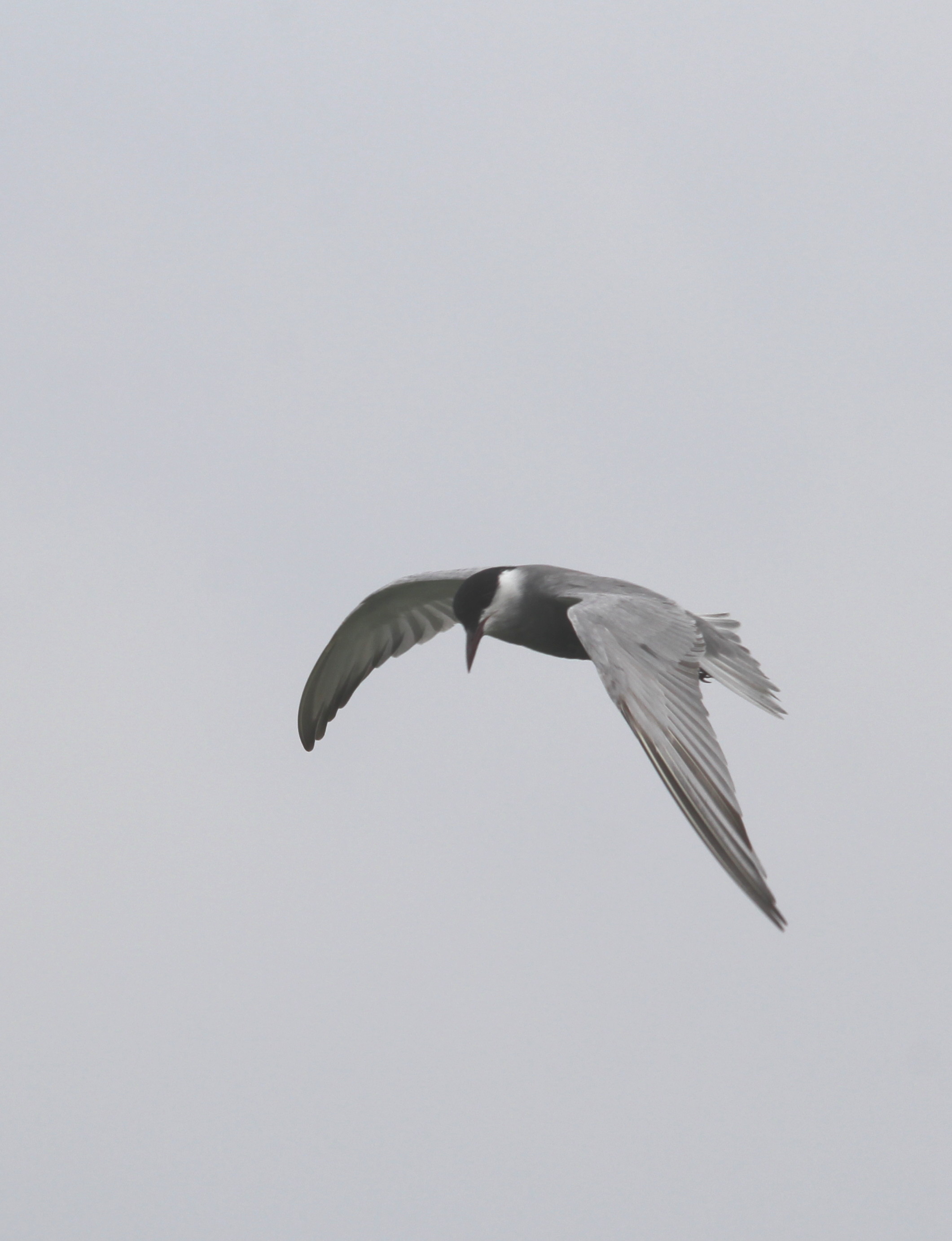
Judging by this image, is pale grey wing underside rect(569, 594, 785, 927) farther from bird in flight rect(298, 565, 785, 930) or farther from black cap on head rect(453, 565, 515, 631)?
black cap on head rect(453, 565, 515, 631)

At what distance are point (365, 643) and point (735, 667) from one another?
143 inches

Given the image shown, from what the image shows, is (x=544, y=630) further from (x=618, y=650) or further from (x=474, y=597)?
(x=618, y=650)

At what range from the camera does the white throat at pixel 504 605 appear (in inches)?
411

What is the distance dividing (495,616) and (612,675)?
2.90 m

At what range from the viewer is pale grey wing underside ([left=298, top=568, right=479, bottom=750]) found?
12438 millimetres

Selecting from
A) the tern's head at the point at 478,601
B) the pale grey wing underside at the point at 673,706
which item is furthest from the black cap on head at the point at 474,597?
the pale grey wing underside at the point at 673,706

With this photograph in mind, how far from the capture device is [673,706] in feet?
24.7

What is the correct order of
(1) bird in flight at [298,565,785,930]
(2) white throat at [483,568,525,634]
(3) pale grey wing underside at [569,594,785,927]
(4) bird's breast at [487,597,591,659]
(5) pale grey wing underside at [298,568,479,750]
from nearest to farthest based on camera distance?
(3) pale grey wing underside at [569,594,785,927] → (1) bird in flight at [298,565,785,930] → (4) bird's breast at [487,597,591,659] → (2) white throat at [483,568,525,634] → (5) pale grey wing underside at [298,568,479,750]

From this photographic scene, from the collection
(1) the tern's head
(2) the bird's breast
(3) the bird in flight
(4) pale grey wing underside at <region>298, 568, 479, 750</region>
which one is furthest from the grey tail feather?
(4) pale grey wing underside at <region>298, 568, 479, 750</region>

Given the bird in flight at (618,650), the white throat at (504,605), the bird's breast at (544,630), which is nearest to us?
the bird in flight at (618,650)

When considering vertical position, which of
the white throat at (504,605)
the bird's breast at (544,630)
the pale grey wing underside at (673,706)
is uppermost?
the white throat at (504,605)

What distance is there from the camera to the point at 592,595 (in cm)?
938

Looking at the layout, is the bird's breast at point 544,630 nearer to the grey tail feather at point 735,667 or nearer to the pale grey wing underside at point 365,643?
the grey tail feather at point 735,667

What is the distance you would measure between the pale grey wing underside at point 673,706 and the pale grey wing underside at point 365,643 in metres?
3.29
